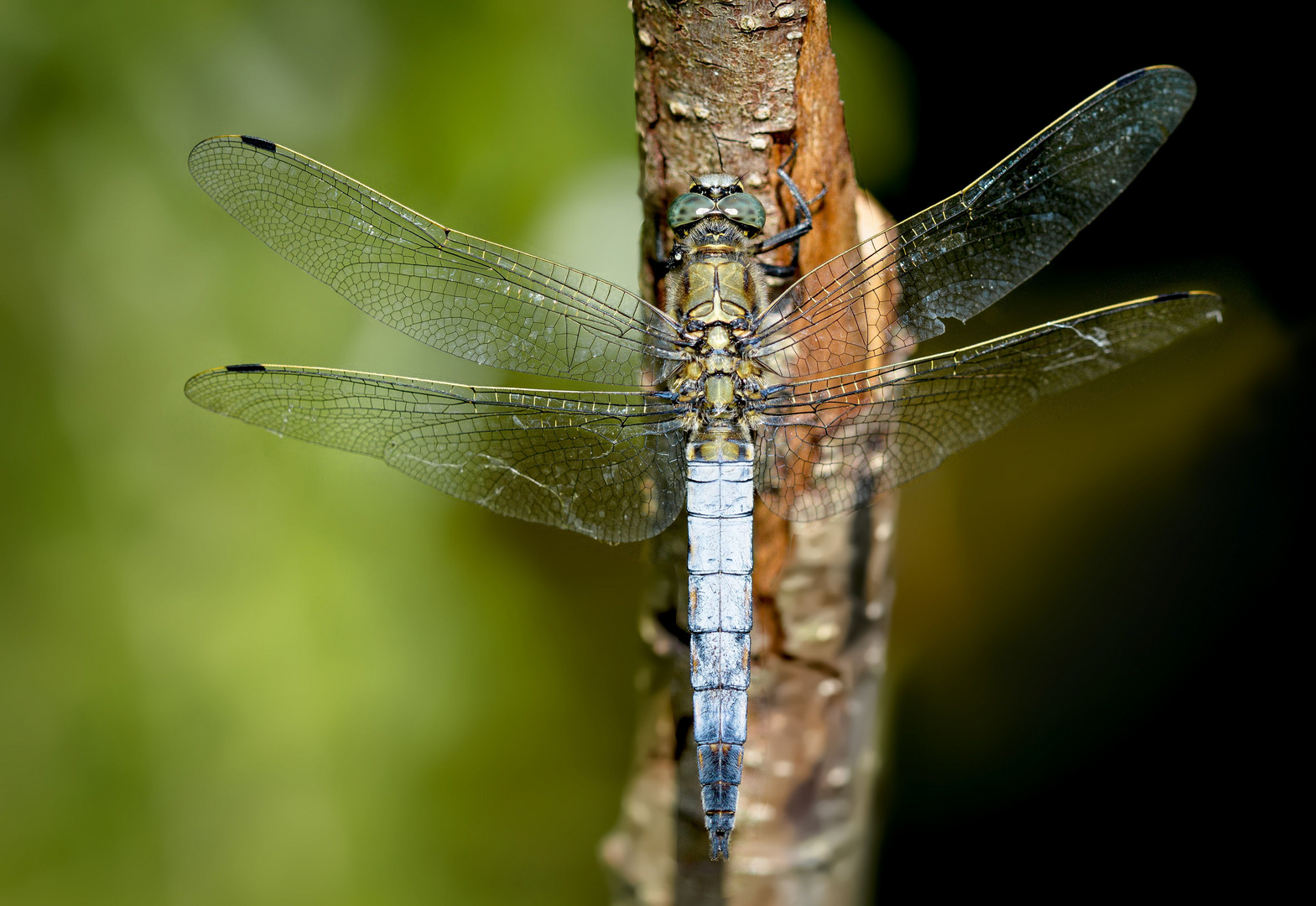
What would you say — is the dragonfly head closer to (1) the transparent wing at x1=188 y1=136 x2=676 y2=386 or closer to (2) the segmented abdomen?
(1) the transparent wing at x1=188 y1=136 x2=676 y2=386

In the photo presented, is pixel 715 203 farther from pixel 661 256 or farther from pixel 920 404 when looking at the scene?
pixel 920 404

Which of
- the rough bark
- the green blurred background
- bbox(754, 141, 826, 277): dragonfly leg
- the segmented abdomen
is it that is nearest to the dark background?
the green blurred background

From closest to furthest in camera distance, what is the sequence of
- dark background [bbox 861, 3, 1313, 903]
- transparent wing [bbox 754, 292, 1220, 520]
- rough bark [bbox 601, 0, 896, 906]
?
rough bark [bbox 601, 0, 896, 906]
transparent wing [bbox 754, 292, 1220, 520]
dark background [bbox 861, 3, 1313, 903]

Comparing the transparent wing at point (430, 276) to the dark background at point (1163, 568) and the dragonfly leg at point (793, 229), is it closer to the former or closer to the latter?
the dragonfly leg at point (793, 229)

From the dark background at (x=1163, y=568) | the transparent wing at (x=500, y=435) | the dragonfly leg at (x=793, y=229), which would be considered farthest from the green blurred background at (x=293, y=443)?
the dragonfly leg at (x=793, y=229)

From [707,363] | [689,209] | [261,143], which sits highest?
[261,143]

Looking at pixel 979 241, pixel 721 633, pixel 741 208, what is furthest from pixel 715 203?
pixel 721 633
